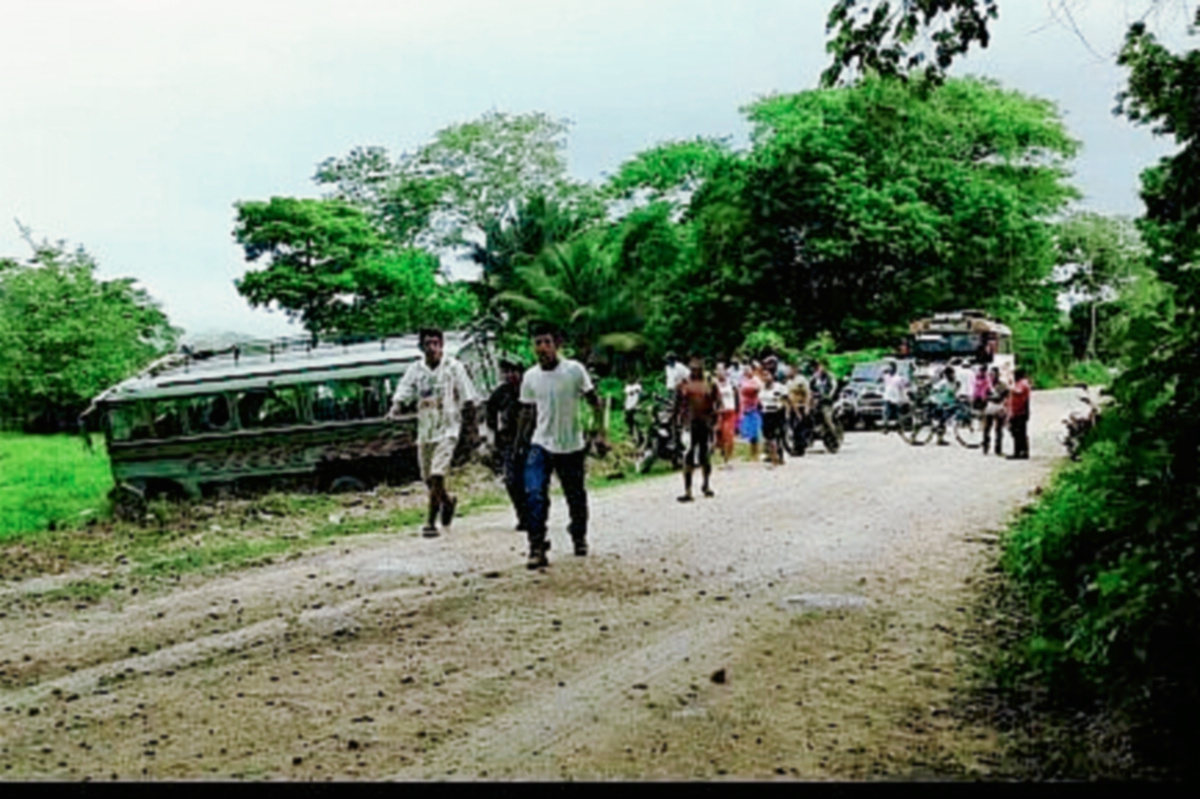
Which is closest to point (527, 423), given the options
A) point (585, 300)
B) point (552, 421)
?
point (552, 421)

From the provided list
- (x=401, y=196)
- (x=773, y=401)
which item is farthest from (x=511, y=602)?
(x=401, y=196)

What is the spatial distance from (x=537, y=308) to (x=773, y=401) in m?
23.8

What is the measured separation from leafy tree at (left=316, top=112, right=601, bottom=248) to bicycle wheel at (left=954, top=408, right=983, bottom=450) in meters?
31.2

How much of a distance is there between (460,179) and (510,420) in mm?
50123

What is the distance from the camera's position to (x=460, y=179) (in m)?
62.8

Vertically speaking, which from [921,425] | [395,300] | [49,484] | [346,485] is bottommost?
[49,484]

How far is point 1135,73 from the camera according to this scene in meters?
9.56

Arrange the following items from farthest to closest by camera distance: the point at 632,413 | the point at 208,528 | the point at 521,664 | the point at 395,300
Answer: the point at 395,300 < the point at 632,413 < the point at 208,528 < the point at 521,664

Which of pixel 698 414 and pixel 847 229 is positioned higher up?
pixel 847 229

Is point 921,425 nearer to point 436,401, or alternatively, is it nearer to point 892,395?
point 892,395

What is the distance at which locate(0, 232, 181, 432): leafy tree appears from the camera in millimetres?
48344

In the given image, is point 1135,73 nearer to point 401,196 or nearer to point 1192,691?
point 1192,691

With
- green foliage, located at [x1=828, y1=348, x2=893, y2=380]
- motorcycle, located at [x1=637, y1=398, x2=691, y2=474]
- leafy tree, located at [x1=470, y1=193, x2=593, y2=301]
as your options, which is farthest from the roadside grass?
leafy tree, located at [x1=470, y1=193, x2=593, y2=301]

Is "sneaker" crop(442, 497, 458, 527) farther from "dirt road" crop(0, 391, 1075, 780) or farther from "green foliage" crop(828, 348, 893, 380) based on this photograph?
"green foliage" crop(828, 348, 893, 380)
